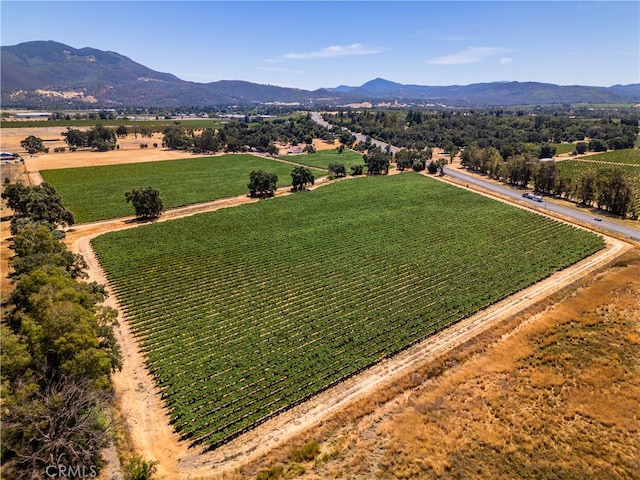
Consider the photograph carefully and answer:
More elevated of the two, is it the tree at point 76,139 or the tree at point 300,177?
the tree at point 76,139

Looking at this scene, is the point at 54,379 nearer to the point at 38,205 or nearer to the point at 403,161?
the point at 38,205

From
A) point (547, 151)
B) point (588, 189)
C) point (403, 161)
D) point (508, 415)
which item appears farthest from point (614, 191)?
point (508, 415)

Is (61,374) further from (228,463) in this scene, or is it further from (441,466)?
(441,466)

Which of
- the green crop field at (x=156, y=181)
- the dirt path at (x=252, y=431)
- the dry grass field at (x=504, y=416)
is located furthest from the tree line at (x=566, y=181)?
the green crop field at (x=156, y=181)

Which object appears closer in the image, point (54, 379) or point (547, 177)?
point (54, 379)

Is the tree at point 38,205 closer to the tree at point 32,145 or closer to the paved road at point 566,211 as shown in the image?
the tree at point 32,145

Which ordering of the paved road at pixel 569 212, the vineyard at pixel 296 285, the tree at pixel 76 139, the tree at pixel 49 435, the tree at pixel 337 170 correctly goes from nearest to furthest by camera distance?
the tree at pixel 49 435 → the vineyard at pixel 296 285 → the paved road at pixel 569 212 → the tree at pixel 337 170 → the tree at pixel 76 139

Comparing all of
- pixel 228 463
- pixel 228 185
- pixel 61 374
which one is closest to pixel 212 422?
pixel 228 463
